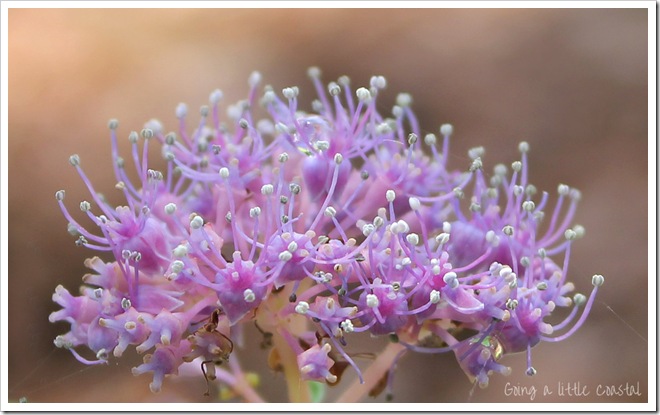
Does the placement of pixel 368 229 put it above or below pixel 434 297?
above

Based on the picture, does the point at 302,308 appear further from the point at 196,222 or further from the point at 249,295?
the point at 196,222

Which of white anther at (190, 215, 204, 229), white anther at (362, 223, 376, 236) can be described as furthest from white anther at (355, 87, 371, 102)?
white anther at (190, 215, 204, 229)

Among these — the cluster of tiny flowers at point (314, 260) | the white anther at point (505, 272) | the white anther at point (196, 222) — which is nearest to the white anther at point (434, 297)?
the cluster of tiny flowers at point (314, 260)

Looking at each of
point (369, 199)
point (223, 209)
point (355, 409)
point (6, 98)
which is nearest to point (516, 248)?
point (369, 199)

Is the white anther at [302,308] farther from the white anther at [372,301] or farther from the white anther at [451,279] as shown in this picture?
Result: the white anther at [451,279]

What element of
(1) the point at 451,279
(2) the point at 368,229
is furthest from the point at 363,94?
(1) the point at 451,279

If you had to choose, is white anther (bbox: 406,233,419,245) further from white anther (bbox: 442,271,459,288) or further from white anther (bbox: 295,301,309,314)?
white anther (bbox: 295,301,309,314)
